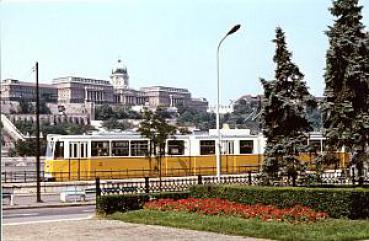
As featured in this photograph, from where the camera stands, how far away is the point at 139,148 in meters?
41.1

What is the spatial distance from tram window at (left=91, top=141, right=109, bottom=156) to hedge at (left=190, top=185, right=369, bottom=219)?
1914 centimetres

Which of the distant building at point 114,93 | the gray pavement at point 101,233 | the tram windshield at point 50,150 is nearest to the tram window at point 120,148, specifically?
the tram windshield at point 50,150

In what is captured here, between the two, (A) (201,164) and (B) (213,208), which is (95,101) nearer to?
(A) (201,164)

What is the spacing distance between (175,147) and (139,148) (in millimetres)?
2869

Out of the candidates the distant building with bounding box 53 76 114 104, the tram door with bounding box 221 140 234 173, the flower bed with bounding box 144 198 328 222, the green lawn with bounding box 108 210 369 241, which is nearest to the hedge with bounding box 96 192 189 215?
the flower bed with bounding box 144 198 328 222

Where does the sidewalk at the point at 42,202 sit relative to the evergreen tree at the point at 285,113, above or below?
below

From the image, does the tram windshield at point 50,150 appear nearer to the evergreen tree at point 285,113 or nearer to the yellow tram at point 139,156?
the yellow tram at point 139,156

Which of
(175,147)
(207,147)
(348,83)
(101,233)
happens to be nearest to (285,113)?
(348,83)

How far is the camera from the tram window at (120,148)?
4025 cm

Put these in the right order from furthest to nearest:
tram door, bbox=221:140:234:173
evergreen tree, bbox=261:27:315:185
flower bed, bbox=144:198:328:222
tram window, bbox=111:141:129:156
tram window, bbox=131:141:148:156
Answer: tram door, bbox=221:140:234:173 < tram window, bbox=131:141:148:156 < tram window, bbox=111:141:129:156 < evergreen tree, bbox=261:27:315:185 < flower bed, bbox=144:198:328:222

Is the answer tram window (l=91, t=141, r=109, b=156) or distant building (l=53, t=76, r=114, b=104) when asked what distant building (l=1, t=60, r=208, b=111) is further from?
tram window (l=91, t=141, r=109, b=156)

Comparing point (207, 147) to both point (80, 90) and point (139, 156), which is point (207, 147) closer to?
point (139, 156)

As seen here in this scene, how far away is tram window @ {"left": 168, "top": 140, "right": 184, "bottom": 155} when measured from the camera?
42.5 meters

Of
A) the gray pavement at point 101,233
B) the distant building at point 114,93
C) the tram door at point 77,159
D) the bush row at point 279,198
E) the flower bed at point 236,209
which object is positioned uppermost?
the distant building at point 114,93
